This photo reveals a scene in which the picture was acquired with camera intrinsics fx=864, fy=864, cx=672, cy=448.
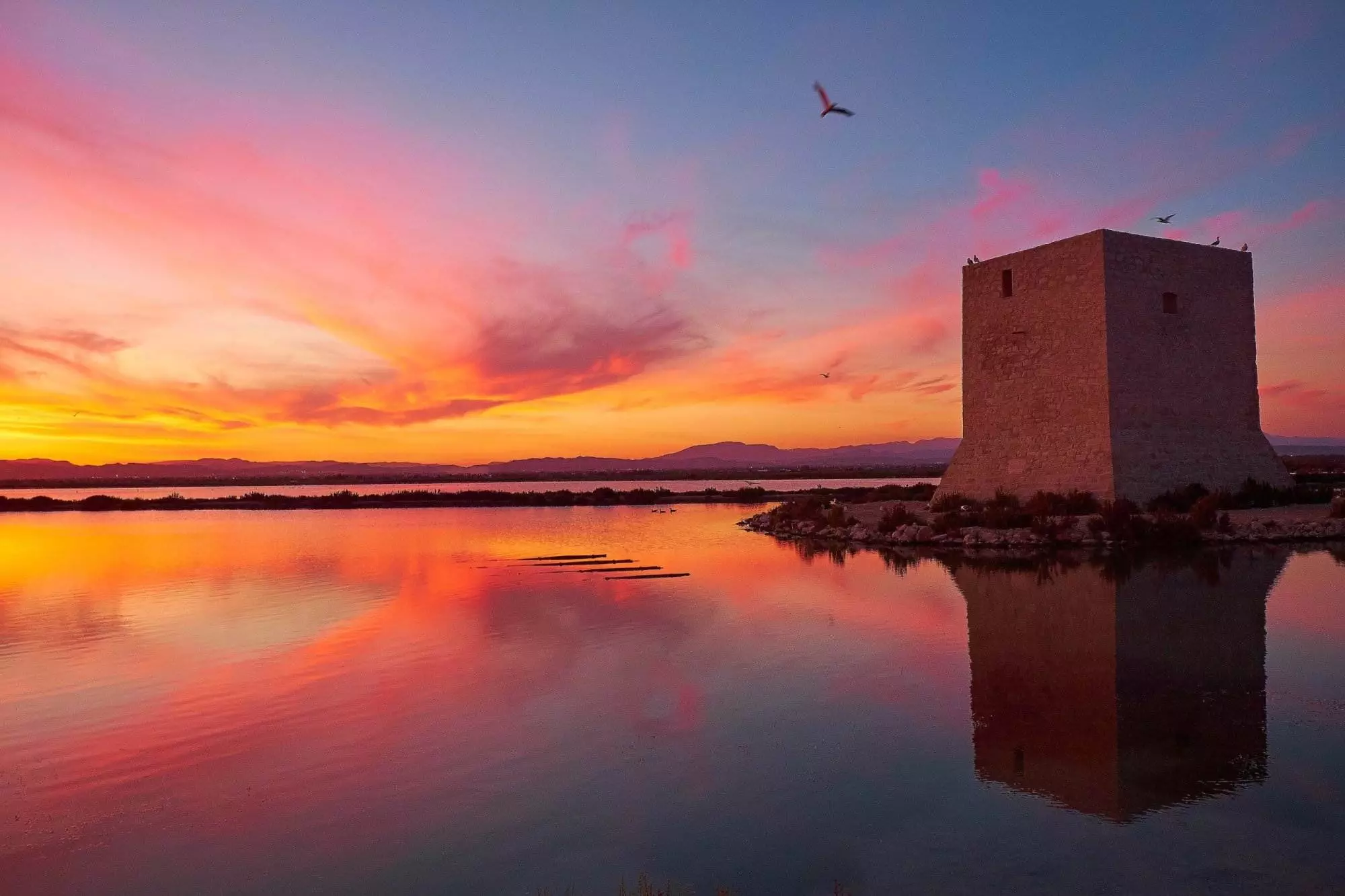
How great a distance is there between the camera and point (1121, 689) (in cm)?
625

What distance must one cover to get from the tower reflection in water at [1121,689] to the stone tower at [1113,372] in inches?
244

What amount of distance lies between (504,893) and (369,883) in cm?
60

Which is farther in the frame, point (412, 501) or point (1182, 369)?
point (412, 501)

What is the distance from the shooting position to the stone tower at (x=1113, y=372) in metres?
16.9

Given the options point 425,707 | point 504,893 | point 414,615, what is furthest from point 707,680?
point 414,615

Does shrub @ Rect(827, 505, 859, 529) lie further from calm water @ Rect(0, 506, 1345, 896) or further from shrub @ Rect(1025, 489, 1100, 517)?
calm water @ Rect(0, 506, 1345, 896)

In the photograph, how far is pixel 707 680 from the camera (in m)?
7.01

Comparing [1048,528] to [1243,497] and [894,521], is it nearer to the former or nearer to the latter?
[894,521]

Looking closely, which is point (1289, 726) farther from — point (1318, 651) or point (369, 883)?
point (369, 883)

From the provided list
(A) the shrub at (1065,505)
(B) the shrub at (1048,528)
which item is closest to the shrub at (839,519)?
(A) the shrub at (1065,505)

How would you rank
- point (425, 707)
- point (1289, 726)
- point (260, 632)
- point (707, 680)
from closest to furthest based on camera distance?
point (1289, 726), point (425, 707), point (707, 680), point (260, 632)

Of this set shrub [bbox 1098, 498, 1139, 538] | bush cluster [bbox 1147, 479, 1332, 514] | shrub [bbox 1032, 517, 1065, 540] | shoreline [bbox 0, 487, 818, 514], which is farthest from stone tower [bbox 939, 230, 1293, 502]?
shoreline [bbox 0, 487, 818, 514]

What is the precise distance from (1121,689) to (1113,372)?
12.2m

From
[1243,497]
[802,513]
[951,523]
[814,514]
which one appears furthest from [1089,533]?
[802,513]
